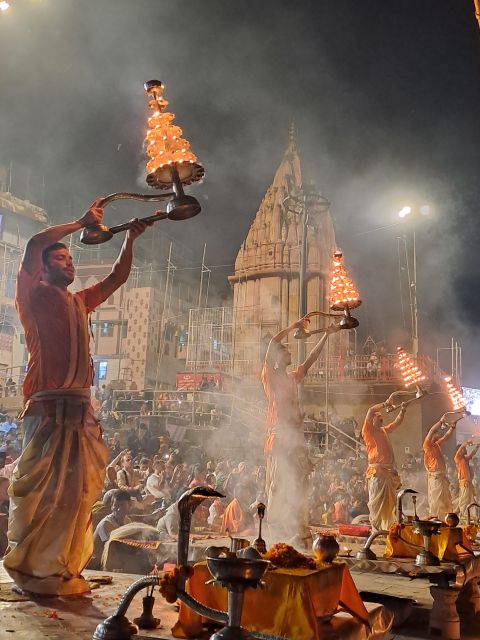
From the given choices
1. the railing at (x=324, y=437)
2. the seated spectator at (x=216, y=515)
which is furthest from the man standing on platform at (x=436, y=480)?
the railing at (x=324, y=437)

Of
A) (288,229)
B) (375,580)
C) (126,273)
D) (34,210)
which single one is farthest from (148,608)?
(34,210)

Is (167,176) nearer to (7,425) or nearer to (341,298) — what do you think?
(341,298)

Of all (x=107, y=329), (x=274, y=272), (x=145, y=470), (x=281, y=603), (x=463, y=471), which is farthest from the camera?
(x=107, y=329)

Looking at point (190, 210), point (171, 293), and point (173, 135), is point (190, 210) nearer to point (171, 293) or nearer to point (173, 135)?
point (173, 135)

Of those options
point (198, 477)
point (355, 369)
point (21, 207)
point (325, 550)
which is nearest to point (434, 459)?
point (198, 477)

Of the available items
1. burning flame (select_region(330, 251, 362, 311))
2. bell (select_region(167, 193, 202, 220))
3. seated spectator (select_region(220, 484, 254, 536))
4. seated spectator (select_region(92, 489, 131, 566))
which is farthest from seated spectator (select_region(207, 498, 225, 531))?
bell (select_region(167, 193, 202, 220))

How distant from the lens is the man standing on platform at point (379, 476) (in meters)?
11.3

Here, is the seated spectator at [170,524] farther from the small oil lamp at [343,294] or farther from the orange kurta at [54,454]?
the orange kurta at [54,454]

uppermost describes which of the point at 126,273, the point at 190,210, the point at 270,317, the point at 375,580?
the point at 270,317

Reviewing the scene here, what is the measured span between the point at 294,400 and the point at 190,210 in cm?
494

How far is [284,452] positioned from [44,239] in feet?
17.8

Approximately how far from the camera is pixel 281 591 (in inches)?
144

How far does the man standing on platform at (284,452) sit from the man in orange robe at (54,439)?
4.33m

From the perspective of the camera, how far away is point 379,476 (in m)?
11.4
